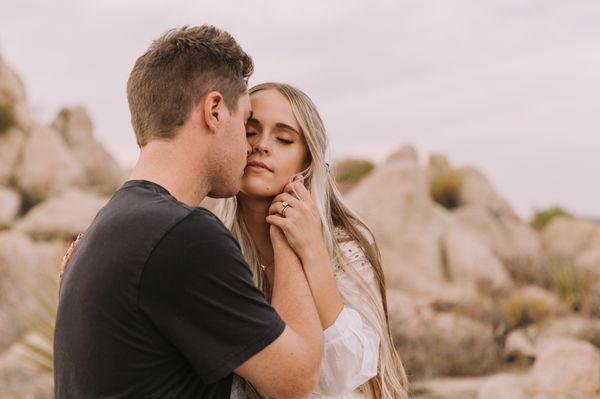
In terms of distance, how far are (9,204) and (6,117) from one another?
4073 millimetres

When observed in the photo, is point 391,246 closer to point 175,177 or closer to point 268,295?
point 268,295

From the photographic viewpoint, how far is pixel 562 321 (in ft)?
43.9

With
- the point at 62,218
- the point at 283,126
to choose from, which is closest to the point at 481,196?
the point at 62,218

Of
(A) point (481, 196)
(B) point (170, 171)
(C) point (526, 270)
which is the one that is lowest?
Answer: (C) point (526, 270)

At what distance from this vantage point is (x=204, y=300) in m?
2.44

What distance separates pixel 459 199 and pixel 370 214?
539 centimetres

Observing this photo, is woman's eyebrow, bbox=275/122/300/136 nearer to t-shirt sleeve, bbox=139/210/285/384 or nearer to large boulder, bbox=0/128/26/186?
t-shirt sleeve, bbox=139/210/285/384

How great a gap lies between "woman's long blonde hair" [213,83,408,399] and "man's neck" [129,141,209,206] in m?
0.85

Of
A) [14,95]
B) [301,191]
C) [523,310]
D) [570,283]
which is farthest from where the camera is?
[14,95]

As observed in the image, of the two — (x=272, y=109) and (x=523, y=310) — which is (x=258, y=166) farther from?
(x=523, y=310)

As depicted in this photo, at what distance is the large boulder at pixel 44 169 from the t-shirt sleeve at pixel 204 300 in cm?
2040

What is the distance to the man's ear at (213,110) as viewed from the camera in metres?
2.84

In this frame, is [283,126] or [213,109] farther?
[283,126]

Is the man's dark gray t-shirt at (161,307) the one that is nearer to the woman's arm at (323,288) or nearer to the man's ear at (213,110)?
the man's ear at (213,110)
